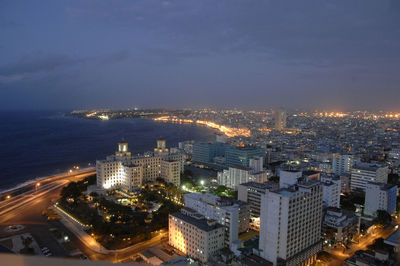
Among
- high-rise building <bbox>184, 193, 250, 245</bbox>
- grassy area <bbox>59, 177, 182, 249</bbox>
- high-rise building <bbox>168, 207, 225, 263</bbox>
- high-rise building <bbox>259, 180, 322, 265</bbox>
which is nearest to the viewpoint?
high-rise building <bbox>259, 180, 322, 265</bbox>

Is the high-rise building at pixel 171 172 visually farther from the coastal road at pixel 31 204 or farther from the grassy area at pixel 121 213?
the coastal road at pixel 31 204

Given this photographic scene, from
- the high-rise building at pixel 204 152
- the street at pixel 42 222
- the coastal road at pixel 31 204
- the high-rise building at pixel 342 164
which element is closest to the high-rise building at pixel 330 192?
the high-rise building at pixel 342 164

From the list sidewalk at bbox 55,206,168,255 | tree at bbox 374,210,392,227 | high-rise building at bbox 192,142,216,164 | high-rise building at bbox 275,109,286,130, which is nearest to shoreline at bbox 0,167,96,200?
sidewalk at bbox 55,206,168,255

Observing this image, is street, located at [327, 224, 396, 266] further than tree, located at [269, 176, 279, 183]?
No

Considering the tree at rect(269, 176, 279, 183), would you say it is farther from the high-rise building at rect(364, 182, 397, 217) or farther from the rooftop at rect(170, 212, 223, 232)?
the rooftop at rect(170, 212, 223, 232)

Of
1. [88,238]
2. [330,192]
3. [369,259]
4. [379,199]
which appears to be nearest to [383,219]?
[379,199]

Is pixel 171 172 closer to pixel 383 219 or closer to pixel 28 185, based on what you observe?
pixel 28 185

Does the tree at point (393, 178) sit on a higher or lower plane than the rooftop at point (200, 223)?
lower
